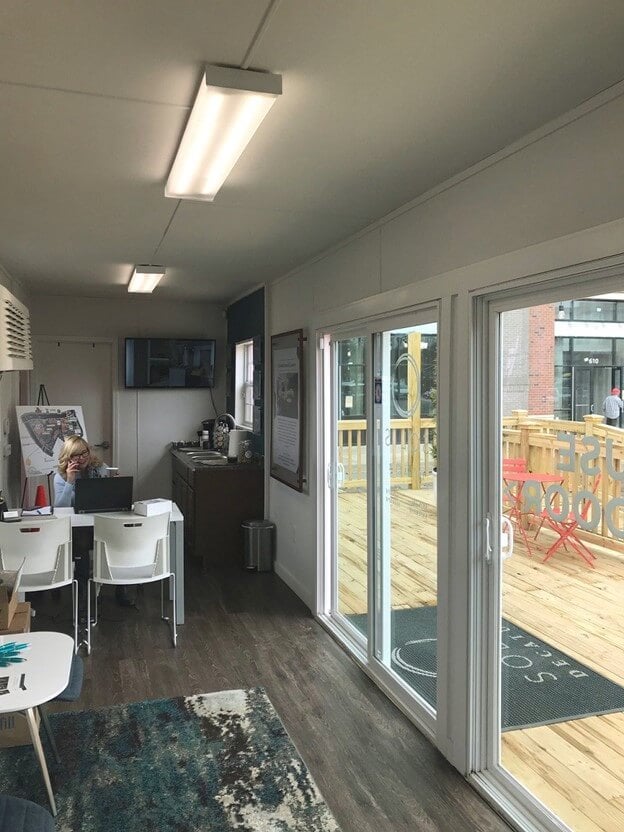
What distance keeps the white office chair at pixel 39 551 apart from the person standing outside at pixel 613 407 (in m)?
3.18

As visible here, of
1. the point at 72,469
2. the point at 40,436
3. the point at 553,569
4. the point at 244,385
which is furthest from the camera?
the point at 244,385

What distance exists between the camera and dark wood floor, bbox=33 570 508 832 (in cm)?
279

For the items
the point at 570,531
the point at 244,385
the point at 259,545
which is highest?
the point at 244,385

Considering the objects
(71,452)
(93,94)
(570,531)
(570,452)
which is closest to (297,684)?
(570,531)

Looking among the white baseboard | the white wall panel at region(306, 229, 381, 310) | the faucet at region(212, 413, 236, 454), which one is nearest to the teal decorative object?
the white wall panel at region(306, 229, 381, 310)

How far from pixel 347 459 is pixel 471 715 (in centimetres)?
199

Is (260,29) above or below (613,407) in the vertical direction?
above

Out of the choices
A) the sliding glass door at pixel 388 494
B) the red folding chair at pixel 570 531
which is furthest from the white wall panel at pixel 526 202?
the red folding chair at pixel 570 531

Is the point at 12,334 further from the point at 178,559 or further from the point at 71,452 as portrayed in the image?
the point at 178,559

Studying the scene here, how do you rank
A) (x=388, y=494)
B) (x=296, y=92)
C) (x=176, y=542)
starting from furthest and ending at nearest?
(x=176, y=542) → (x=388, y=494) → (x=296, y=92)

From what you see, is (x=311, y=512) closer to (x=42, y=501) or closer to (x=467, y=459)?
(x=42, y=501)

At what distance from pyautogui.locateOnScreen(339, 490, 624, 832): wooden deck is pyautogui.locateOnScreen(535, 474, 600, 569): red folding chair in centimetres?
3

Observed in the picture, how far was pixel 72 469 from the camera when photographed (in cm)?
534

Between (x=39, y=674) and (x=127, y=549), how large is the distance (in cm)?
182
